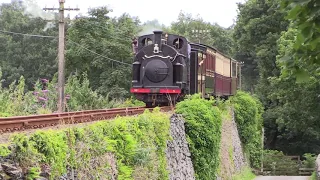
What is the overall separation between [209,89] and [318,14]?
716 inches

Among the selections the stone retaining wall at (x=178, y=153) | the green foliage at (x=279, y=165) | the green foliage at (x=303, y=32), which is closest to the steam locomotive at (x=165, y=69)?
the stone retaining wall at (x=178, y=153)

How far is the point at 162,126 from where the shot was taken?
1345cm

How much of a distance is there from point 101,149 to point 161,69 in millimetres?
10491

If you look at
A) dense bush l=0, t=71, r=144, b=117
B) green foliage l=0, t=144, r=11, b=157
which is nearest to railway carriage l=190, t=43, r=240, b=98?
dense bush l=0, t=71, r=144, b=117

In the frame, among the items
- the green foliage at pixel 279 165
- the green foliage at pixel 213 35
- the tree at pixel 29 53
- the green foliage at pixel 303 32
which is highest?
the green foliage at pixel 213 35

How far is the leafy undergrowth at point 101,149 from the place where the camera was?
22.4ft

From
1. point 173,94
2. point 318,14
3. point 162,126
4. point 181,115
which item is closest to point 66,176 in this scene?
point 318,14

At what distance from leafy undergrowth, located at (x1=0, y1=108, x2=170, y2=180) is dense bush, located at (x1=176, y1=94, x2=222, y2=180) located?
3319 mm

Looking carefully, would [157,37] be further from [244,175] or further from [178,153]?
[244,175]

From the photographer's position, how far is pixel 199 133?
16984mm

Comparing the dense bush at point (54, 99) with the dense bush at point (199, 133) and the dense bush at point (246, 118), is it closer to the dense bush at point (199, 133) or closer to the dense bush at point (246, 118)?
the dense bush at point (199, 133)

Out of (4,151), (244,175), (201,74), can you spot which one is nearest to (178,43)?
(201,74)

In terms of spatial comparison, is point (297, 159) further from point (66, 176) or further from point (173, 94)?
point (66, 176)

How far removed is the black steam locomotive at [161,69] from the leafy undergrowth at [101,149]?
18.2ft
